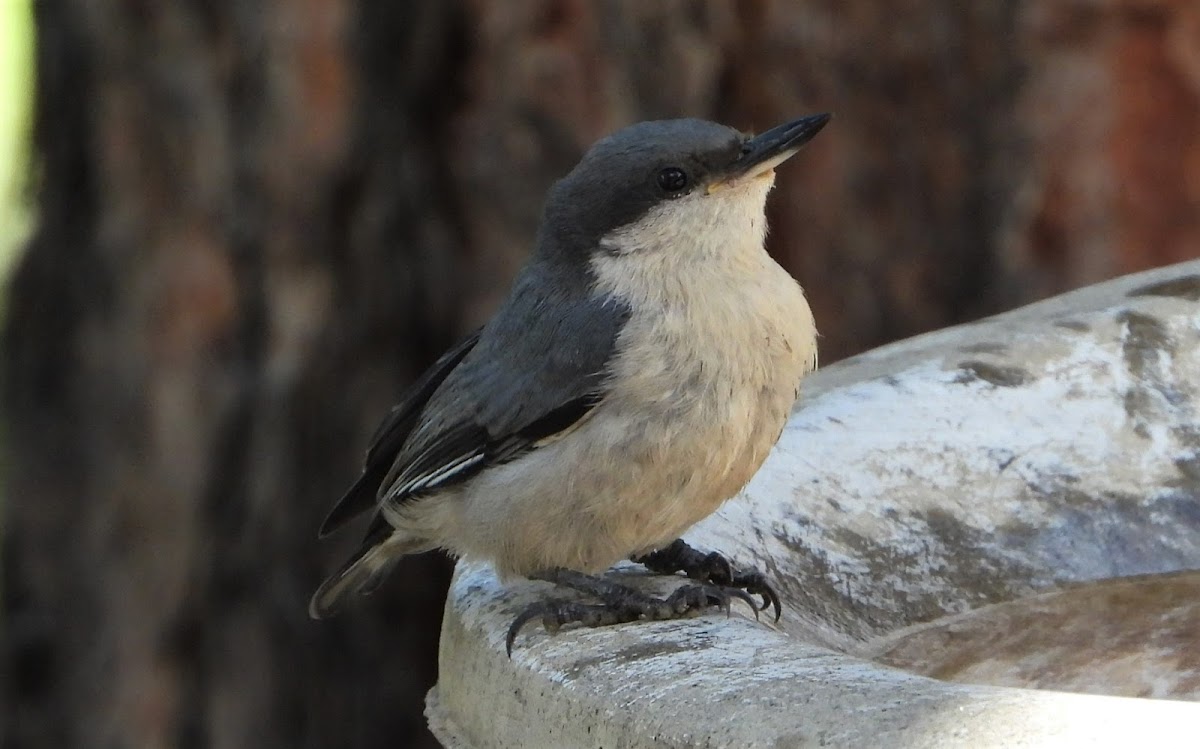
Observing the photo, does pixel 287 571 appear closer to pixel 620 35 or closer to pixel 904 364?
pixel 620 35

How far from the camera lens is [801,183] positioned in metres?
4.82

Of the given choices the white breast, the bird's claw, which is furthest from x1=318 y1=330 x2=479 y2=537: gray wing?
the bird's claw

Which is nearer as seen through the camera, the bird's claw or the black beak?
the bird's claw

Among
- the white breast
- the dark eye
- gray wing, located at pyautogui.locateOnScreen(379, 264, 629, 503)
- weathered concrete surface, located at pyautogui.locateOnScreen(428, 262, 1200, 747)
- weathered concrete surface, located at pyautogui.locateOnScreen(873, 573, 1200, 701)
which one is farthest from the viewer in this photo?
the dark eye

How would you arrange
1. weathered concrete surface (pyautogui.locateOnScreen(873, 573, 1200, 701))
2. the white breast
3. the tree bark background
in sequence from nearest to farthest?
weathered concrete surface (pyautogui.locateOnScreen(873, 573, 1200, 701)), the white breast, the tree bark background

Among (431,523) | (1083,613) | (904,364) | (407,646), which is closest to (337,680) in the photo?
(407,646)

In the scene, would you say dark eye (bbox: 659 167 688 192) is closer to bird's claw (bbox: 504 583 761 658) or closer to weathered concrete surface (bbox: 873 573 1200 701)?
bird's claw (bbox: 504 583 761 658)

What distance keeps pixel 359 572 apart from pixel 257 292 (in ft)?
4.19

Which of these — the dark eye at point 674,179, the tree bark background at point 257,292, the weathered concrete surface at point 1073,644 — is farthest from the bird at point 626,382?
the tree bark background at point 257,292

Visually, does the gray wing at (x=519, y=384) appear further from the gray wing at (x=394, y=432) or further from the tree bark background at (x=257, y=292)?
the tree bark background at (x=257, y=292)

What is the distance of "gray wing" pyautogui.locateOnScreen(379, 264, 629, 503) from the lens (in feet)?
8.93

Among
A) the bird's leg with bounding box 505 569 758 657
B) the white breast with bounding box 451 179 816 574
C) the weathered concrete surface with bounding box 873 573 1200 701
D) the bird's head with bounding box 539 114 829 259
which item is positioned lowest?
the weathered concrete surface with bounding box 873 573 1200 701

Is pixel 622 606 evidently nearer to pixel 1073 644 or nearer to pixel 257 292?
pixel 1073 644

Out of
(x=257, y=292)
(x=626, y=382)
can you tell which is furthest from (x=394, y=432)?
(x=257, y=292)
